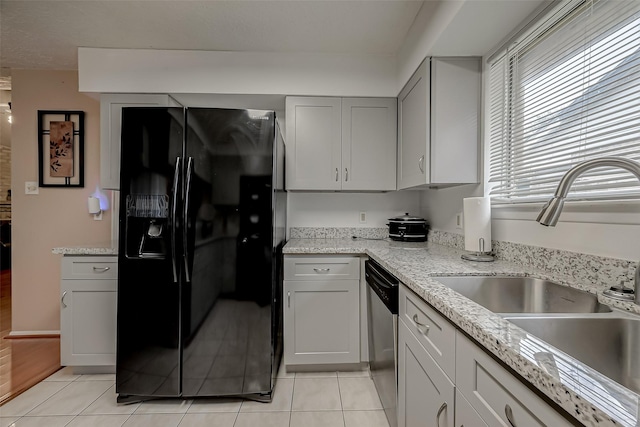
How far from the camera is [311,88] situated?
233cm

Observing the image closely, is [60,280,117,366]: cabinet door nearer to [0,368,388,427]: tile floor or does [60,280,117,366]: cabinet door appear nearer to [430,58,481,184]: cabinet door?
[0,368,388,427]: tile floor

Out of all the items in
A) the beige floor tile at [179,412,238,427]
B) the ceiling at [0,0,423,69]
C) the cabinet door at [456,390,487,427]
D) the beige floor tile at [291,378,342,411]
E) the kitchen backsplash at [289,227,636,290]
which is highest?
the ceiling at [0,0,423,69]

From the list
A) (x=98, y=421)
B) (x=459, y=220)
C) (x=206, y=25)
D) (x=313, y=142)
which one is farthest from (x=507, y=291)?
(x=206, y=25)

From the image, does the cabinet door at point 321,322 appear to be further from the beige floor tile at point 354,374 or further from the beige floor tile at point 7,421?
the beige floor tile at point 7,421

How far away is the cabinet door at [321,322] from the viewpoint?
6.76 feet

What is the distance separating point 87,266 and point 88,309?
1.03ft

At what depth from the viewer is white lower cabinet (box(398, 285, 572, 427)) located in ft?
1.90

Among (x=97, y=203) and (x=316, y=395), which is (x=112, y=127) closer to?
(x=97, y=203)

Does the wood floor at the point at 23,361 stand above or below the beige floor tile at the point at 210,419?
above

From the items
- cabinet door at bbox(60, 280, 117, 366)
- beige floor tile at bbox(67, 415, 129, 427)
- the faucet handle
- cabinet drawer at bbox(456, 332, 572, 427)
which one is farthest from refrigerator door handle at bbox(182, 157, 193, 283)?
the faucet handle

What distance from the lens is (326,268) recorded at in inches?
81.5

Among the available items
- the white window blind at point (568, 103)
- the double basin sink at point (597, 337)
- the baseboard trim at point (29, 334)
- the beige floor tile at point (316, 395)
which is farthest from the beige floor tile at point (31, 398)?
the white window blind at point (568, 103)

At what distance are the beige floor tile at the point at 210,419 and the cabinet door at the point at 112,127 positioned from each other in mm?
1770

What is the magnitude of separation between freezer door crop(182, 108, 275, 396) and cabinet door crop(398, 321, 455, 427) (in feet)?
2.78
